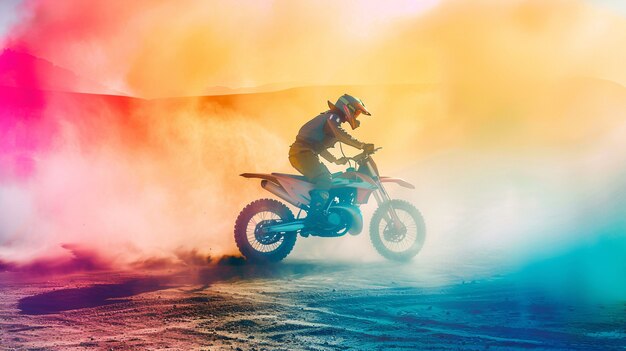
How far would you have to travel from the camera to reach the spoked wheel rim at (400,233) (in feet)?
40.5

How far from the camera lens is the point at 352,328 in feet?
23.9

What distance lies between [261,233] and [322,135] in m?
1.83

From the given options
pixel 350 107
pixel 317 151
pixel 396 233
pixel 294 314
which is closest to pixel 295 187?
pixel 317 151

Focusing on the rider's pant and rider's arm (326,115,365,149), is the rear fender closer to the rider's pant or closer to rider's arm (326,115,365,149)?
the rider's pant

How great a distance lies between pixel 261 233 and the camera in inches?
474

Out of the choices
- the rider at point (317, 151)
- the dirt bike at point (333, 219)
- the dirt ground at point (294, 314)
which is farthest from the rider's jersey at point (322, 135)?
the dirt ground at point (294, 314)

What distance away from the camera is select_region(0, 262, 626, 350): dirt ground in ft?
22.1

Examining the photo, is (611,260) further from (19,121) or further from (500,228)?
(19,121)

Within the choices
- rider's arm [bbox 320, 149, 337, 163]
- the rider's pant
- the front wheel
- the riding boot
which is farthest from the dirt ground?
rider's arm [bbox 320, 149, 337, 163]

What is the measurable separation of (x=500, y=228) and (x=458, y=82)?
2971cm

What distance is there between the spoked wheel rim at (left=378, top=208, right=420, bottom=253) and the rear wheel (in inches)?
60.4

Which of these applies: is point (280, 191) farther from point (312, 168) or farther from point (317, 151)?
point (317, 151)

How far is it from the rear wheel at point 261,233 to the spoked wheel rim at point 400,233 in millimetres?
1534

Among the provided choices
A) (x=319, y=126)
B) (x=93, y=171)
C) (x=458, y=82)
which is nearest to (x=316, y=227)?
(x=319, y=126)
